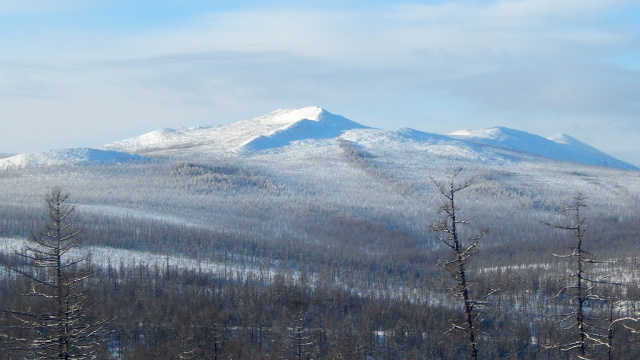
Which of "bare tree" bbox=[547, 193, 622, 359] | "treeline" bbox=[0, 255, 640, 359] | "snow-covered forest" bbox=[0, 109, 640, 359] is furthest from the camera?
"snow-covered forest" bbox=[0, 109, 640, 359]

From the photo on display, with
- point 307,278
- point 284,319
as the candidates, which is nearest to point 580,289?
point 284,319

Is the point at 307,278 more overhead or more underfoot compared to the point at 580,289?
more underfoot

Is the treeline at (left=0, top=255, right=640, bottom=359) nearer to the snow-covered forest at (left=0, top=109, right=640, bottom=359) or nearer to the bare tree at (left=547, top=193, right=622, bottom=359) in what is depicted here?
the snow-covered forest at (left=0, top=109, right=640, bottom=359)

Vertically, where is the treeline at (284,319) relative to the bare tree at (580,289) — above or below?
below

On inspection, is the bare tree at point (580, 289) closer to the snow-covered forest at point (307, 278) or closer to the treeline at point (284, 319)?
the snow-covered forest at point (307, 278)

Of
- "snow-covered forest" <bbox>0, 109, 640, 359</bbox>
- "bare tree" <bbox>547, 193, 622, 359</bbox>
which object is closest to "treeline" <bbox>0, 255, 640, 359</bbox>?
"snow-covered forest" <bbox>0, 109, 640, 359</bbox>

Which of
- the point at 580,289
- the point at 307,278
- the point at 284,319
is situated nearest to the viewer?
the point at 580,289

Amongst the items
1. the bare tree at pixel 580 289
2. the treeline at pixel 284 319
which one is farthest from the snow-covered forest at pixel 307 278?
the bare tree at pixel 580 289

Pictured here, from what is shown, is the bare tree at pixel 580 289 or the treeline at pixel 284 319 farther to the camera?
the treeline at pixel 284 319

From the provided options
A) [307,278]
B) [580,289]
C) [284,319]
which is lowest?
[284,319]

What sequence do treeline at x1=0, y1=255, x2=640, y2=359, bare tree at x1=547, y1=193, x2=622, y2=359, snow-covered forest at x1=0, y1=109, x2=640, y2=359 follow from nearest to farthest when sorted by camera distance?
bare tree at x1=547, y1=193, x2=622, y2=359
treeline at x1=0, y1=255, x2=640, y2=359
snow-covered forest at x1=0, y1=109, x2=640, y2=359

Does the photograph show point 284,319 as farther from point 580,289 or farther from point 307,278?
point 580,289

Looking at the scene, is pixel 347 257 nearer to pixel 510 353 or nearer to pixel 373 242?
pixel 373 242

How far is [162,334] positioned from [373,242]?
283ft
